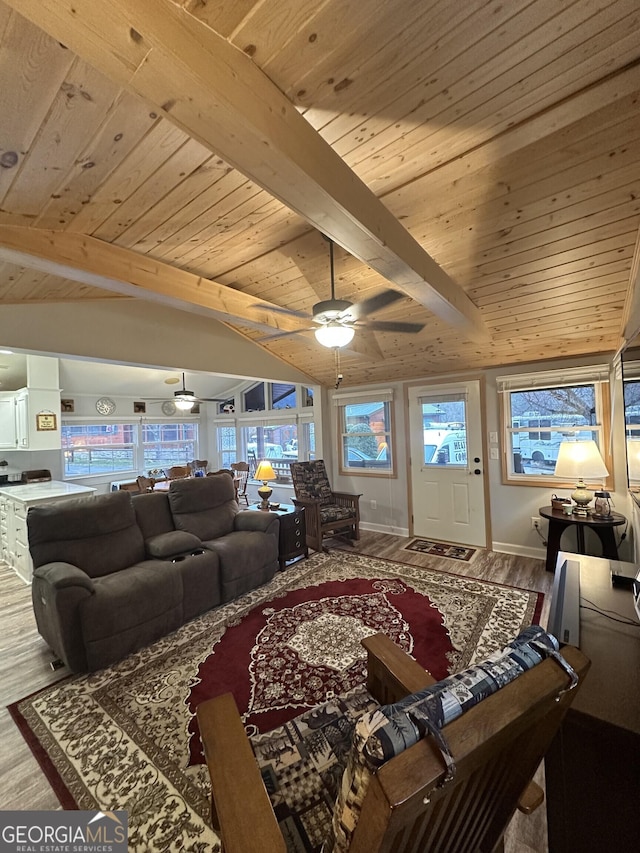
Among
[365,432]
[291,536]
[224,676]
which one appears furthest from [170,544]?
[365,432]

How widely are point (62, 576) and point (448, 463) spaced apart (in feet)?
13.7

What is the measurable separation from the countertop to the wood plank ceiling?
2.01 meters

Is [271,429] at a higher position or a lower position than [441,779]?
higher

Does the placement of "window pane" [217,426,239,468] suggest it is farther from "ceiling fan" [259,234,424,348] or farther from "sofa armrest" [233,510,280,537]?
"ceiling fan" [259,234,424,348]

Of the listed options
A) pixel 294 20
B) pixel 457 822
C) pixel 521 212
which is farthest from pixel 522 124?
pixel 457 822

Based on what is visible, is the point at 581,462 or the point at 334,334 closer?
the point at 334,334

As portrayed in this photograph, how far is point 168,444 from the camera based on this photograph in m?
7.89

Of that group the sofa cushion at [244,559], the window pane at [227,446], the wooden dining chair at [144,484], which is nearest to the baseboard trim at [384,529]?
the sofa cushion at [244,559]

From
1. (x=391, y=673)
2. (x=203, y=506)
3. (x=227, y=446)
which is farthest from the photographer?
(x=227, y=446)

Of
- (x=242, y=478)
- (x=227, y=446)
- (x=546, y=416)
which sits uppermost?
(x=546, y=416)

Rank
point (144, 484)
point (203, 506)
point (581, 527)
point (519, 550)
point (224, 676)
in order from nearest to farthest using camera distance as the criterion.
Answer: point (224, 676)
point (581, 527)
point (203, 506)
point (519, 550)
point (144, 484)

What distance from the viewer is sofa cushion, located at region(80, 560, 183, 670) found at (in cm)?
230

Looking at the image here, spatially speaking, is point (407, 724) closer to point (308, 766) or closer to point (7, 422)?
point (308, 766)

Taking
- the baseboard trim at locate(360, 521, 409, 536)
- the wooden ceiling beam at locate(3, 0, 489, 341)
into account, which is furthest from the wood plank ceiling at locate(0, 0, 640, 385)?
the baseboard trim at locate(360, 521, 409, 536)
